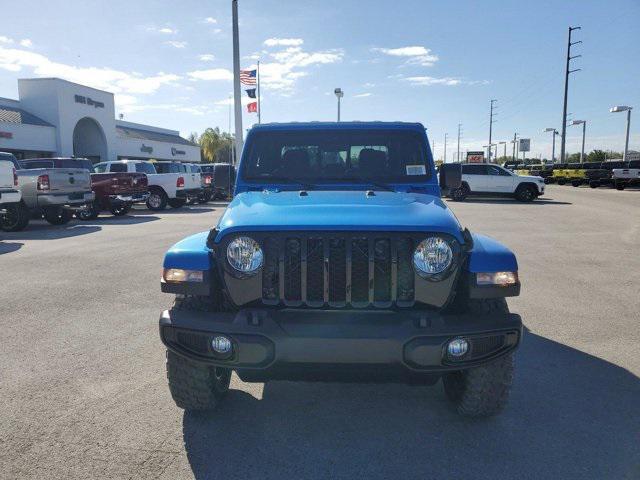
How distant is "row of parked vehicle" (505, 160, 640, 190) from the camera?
32.3 meters

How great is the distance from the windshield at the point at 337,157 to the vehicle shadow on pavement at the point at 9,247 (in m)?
7.96

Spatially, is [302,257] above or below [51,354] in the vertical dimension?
above

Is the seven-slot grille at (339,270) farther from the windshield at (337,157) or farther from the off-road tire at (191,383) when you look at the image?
the windshield at (337,157)

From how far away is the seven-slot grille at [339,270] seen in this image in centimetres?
285

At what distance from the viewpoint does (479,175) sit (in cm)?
2484

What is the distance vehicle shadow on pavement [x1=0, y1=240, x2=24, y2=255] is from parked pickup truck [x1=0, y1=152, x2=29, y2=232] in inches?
55.9

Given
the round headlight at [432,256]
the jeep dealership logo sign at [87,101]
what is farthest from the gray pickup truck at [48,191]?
the jeep dealership logo sign at [87,101]

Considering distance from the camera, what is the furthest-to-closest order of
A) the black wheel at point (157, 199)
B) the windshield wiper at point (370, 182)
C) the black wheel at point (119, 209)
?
the black wheel at point (157, 199)
the black wheel at point (119, 209)
the windshield wiper at point (370, 182)

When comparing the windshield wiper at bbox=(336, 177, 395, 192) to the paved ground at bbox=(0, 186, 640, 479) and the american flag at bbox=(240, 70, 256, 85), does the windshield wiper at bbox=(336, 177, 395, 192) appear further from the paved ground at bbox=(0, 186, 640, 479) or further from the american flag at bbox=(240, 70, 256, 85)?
the american flag at bbox=(240, 70, 256, 85)

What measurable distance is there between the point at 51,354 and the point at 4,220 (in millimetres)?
10772

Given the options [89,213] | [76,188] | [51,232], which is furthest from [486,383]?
[89,213]

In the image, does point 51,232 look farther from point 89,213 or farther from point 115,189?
point 115,189

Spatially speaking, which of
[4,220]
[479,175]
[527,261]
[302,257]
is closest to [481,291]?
[302,257]

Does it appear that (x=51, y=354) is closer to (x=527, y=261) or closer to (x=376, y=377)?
(x=376, y=377)
